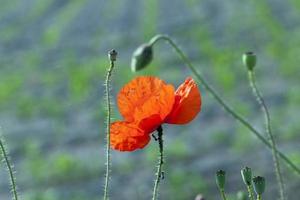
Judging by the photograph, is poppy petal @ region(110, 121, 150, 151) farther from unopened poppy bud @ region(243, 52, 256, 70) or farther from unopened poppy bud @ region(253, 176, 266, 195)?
unopened poppy bud @ region(243, 52, 256, 70)

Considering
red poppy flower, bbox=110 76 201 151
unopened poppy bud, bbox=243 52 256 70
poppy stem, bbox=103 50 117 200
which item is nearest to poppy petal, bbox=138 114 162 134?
red poppy flower, bbox=110 76 201 151

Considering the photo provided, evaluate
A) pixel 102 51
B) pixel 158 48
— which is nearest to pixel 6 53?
pixel 102 51


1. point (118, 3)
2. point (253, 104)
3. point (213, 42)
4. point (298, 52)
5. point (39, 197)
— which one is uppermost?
point (118, 3)

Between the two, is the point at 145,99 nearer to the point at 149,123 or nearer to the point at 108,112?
the point at 149,123

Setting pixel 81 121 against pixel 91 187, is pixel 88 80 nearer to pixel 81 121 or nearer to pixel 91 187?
pixel 81 121

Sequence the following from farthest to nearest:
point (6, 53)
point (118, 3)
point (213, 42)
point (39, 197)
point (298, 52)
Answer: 1. point (118, 3)
2. point (6, 53)
3. point (213, 42)
4. point (298, 52)
5. point (39, 197)

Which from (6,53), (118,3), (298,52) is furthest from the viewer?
(118,3)

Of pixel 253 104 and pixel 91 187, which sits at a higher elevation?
pixel 253 104

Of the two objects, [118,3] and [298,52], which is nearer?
[298,52]
